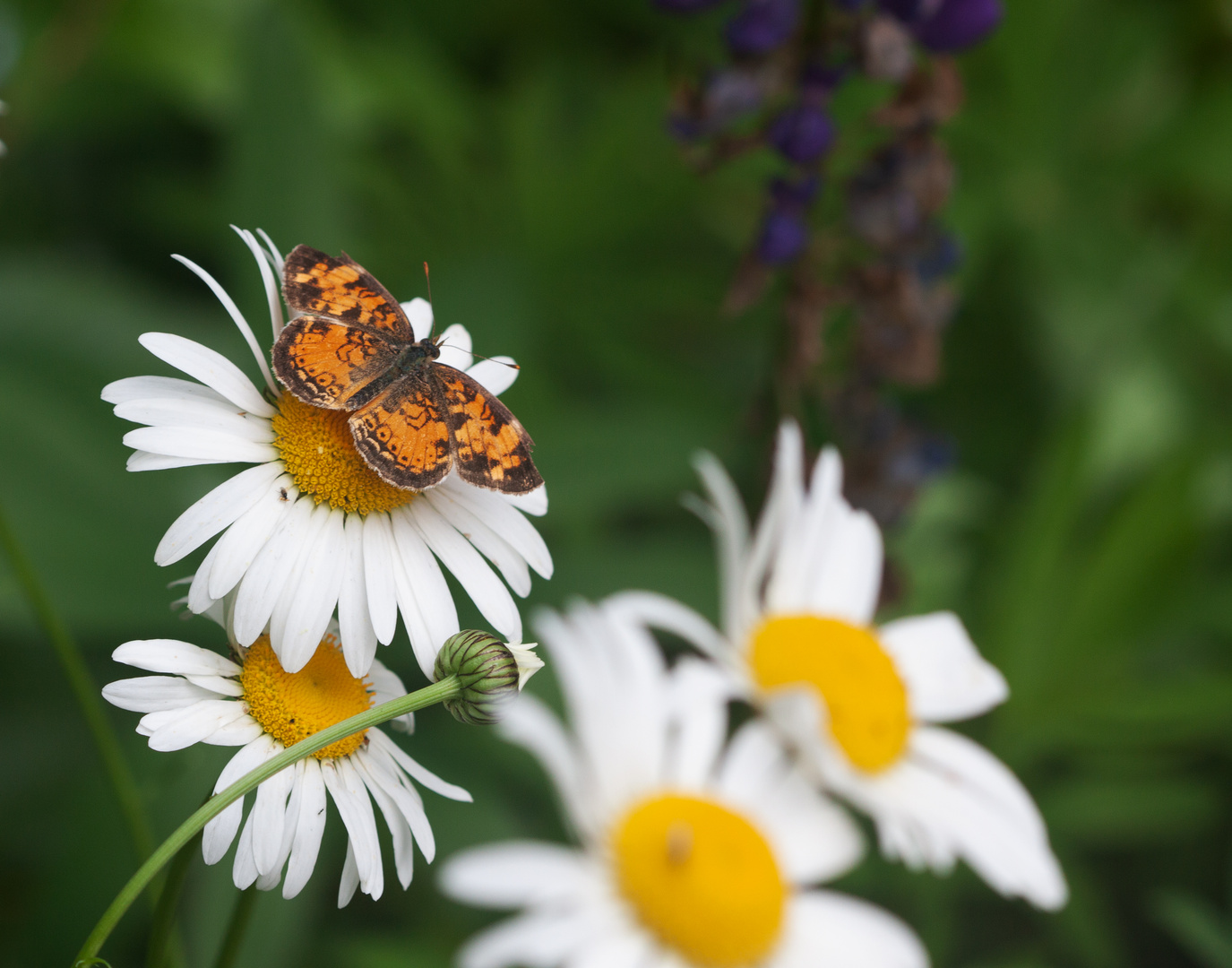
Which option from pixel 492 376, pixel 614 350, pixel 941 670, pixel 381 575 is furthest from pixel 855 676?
pixel 614 350

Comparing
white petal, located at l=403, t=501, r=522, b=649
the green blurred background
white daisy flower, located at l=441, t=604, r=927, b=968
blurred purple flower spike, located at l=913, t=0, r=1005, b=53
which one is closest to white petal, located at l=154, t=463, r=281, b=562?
white petal, located at l=403, t=501, r=522, b=649

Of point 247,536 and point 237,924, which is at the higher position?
point 247,536

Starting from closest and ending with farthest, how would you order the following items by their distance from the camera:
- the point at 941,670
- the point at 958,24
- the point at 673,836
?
1. the point at 673,836
2. the point at 941,670
3. the point at 958,24

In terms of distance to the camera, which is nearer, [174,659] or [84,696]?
[174,659]

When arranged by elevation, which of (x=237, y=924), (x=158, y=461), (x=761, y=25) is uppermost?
(x=761, y=25)

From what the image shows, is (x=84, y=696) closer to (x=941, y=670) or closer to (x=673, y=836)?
(x=673, y=836)

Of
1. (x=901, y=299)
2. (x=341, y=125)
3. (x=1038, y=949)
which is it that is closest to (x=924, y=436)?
(x=901, y=299)

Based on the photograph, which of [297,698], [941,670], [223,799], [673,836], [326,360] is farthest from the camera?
[941,670]

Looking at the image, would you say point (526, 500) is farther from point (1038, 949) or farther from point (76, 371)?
point (1038, 949)

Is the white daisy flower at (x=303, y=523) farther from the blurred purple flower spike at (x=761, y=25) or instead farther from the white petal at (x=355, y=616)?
the blurred purple flower spike at (x=761, y=25)
